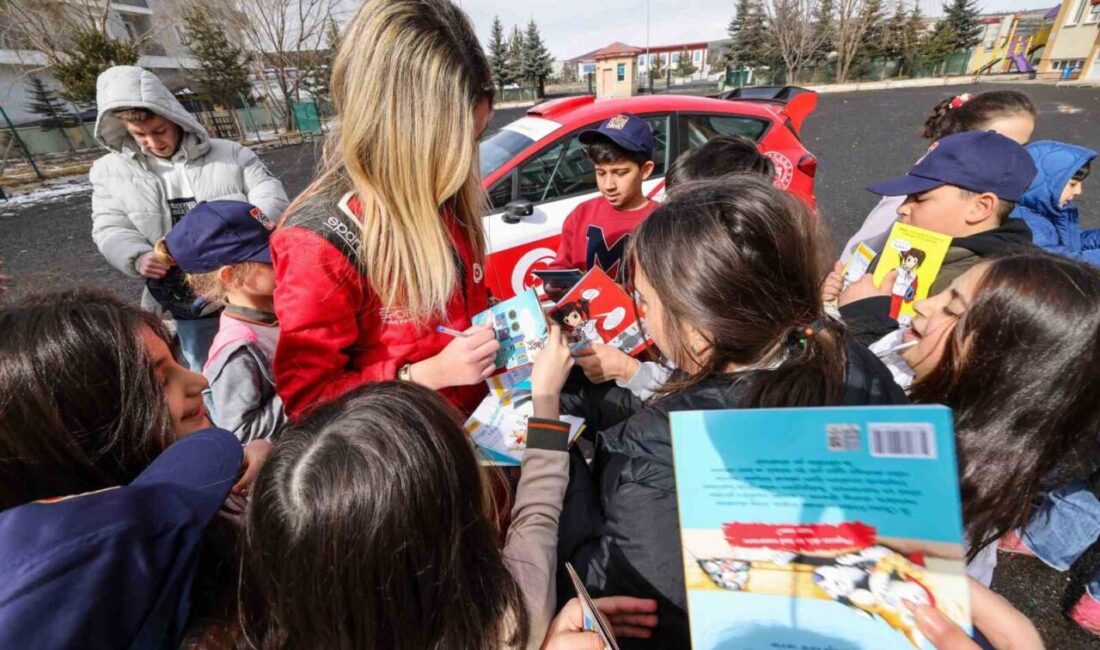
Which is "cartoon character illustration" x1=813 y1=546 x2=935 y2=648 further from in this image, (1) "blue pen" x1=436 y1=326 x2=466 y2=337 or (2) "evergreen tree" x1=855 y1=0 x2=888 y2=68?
(2) "evergreen tree" x1=855 y1=0 x2=888 y2=68

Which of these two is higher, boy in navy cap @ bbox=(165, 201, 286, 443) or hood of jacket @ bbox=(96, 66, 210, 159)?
hood of jacket @ bbox=(96, 66, 210, 159)

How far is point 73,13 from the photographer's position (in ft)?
48.1

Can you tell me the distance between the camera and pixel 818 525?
0.62m

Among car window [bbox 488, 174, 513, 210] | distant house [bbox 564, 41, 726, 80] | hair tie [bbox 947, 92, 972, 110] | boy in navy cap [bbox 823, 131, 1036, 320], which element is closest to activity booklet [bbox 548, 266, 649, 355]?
boy in navy cap [bbox 823, 131, 1036, 320]

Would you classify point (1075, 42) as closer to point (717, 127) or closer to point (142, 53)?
point (717, 127)

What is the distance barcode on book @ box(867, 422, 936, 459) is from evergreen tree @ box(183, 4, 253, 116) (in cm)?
2423

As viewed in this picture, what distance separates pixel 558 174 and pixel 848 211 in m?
4.19

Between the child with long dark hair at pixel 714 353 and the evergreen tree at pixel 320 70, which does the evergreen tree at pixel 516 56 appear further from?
the child with long dark hair at pixel 714 353

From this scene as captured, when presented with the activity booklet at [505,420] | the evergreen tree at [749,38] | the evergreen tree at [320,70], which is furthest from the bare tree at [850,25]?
the activity booklet at [505,420]

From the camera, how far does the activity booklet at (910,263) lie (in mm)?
1672

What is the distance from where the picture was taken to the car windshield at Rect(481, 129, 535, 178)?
347 centimetres

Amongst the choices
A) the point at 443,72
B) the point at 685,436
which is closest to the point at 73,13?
the point at 443,72

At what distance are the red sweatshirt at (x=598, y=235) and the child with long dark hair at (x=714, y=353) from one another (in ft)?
4.30

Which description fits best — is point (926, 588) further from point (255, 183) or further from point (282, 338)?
point (255, 183)
